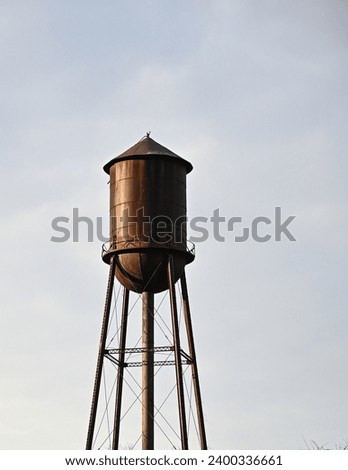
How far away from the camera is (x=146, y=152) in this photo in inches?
1452

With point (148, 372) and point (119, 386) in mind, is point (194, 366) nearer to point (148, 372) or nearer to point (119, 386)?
point (148, 372)

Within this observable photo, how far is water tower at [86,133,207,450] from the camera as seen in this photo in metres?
35.6

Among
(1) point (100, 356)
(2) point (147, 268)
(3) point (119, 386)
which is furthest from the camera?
(3) point (119, 386)

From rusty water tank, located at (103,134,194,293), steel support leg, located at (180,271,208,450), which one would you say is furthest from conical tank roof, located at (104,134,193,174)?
steel support leg, located at (180,271,208,450)

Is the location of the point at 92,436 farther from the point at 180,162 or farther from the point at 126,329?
the point at 180,162

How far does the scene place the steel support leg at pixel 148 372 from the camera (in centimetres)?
3559

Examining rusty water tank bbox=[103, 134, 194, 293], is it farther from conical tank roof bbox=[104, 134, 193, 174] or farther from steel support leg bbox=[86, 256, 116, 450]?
steel support leg bbox=[86, 256, 116, 450]

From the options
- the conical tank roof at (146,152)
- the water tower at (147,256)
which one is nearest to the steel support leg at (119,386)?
the water tower at (147,256)

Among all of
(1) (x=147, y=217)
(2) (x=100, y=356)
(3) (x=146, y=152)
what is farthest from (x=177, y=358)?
(3) (x=146, y=152)

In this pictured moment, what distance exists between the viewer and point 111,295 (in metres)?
35.6

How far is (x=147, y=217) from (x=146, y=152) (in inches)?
96.7
